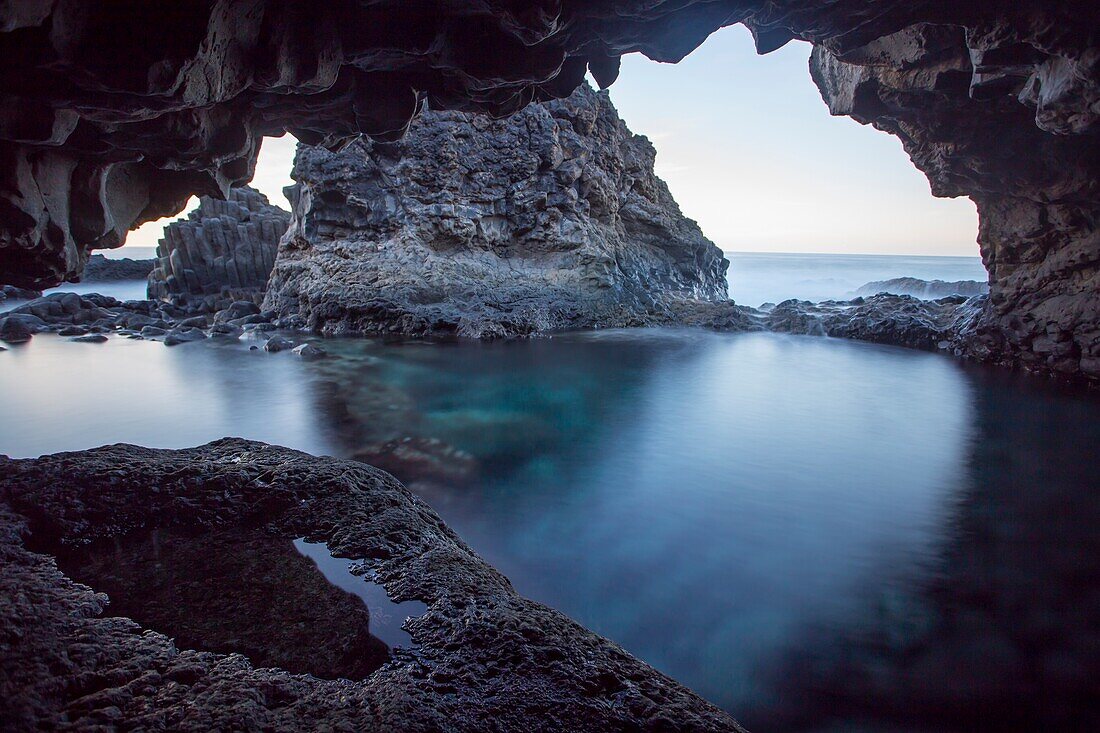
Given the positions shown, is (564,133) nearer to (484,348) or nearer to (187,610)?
(484,348)

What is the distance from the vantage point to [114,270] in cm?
3472

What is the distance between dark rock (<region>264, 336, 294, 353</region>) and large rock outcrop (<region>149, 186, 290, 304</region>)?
24.4 ft

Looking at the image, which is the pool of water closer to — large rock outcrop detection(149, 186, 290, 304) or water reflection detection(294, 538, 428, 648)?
water reflection detection(294, 538, 428, 648)

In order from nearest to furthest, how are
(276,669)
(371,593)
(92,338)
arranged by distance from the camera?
(276,669)
(371,593)
(92,338)

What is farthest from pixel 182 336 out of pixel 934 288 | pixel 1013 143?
pixel 934 288

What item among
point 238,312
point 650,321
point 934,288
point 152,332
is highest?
point 934,288

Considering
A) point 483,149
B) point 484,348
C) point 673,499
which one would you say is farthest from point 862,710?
point 483,149

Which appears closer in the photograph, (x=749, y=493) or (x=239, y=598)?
(x=239, y=598)

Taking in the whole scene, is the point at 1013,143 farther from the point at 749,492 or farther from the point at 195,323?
the point at 195,323

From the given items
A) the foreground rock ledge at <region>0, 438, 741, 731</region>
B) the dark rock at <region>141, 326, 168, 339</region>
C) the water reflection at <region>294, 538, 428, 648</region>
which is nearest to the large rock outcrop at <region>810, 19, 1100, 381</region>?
the foreground rock ledge at <region>0, 438, 741, 731</region>

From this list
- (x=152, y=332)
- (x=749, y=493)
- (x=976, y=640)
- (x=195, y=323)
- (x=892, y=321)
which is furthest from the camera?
(x=195, y=323)

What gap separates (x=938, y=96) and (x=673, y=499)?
649cm

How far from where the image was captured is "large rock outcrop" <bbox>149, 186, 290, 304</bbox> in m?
18.6

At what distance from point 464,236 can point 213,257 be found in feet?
32.8
